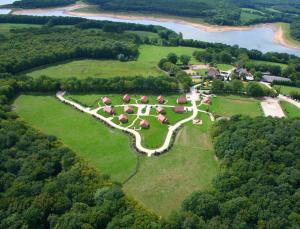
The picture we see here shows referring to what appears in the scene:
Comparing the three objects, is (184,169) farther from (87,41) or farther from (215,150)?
(87,41)

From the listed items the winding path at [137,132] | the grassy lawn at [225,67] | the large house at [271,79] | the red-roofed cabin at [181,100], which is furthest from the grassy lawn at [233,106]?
the grassy lawn at [225,67]

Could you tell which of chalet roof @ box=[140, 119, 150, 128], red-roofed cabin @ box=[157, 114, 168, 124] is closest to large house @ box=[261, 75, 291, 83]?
red-roofed cabin @ box=[157, 114, 168, 124]

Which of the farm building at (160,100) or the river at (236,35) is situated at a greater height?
the farm building at (160,100)

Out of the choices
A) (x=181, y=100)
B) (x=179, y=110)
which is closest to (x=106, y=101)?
(x=179, y=110)

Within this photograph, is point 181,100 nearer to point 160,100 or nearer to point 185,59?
point 160,100

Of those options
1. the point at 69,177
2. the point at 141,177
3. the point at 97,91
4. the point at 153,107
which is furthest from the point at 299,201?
the point at 97,91

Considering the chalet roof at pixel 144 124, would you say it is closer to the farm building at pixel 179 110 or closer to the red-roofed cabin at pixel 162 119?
the red-roofed cabin at pixel 162 119

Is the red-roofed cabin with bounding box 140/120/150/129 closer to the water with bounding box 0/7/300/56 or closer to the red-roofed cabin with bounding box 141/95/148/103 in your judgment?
the red-roofed cabin with bounding box 141/95/148/103
